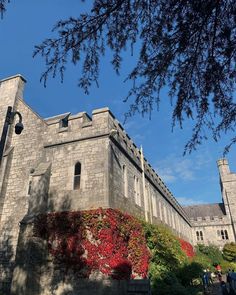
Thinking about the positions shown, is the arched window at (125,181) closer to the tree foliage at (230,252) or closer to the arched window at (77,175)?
the arched window at (77,175)

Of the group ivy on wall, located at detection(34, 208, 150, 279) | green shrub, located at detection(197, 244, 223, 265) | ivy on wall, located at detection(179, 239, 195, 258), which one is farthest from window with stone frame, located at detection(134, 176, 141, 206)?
green shrub, located at detection(197, 244, 223, 265)

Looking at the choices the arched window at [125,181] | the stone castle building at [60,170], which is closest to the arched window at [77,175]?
the stone castle building at [60,170]

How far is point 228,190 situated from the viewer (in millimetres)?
45562

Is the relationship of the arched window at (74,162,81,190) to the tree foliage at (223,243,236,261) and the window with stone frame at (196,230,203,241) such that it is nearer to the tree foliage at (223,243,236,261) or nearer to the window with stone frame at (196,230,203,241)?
the tree foliage at (223,243,236,261)

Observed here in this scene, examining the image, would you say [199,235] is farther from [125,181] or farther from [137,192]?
[125,181]

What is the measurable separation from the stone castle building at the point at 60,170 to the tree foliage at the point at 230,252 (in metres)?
26.5

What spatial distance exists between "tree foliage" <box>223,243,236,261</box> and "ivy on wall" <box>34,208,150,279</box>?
29.5 metres

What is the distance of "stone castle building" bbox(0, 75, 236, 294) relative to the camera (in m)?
12.1

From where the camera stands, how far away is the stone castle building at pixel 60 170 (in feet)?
39.8

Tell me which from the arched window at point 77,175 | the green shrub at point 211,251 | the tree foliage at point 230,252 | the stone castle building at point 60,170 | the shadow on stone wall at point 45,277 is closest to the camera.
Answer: the shadow on stone wall at point 45,277

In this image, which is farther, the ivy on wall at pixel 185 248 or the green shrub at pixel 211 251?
the green shrub at pixel 211 251

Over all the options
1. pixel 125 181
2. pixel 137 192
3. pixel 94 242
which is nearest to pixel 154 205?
pixel 137 192

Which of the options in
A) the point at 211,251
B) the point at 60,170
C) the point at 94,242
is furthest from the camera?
the point at 211,251

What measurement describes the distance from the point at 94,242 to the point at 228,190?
40.0 metres
